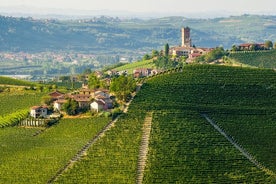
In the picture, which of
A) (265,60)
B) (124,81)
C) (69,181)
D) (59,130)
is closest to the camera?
(69,181)

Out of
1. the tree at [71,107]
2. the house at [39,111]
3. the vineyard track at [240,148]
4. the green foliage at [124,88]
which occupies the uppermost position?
the green foliage at [124,88]

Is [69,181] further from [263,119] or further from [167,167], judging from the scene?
[263,119]

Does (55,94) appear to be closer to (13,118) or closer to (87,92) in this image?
(87,92)

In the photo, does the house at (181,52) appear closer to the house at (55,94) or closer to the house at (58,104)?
the house at (55,94)

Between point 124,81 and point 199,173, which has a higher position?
point 124,81

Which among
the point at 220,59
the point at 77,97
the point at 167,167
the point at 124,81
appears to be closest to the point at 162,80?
the point at 124,81

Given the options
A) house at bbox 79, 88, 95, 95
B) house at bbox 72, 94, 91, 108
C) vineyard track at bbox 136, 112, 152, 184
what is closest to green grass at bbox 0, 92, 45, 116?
house at bbox 79, 88, 95, 95

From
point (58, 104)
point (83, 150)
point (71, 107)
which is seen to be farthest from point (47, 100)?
point (83, 150)

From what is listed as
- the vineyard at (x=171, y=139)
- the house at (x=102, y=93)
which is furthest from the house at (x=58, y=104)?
the vineyard at (x=171, y=139)
